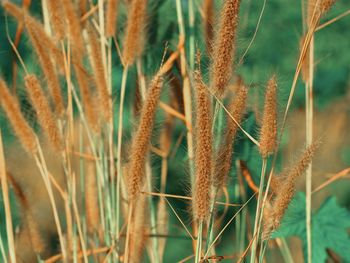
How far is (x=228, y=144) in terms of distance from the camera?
88cm

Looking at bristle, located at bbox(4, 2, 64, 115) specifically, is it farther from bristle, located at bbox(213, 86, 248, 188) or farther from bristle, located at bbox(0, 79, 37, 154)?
bristle, located at bbox(213, 86, 248, 188)

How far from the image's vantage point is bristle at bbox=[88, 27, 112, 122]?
1.12 meters

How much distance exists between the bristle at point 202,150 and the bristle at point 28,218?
1.37 ft

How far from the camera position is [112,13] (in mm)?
1177

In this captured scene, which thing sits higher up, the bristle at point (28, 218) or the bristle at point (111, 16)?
the bristle at point (111, 16)

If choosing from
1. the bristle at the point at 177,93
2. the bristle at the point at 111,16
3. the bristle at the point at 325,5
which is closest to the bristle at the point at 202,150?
the bristle at the point at 325,5

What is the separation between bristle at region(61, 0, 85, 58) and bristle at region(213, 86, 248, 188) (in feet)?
1.27

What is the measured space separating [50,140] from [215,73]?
350mm

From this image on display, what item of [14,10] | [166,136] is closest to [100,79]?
[14,10]

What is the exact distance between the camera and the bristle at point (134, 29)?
3.50 ft

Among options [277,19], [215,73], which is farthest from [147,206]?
[277,19]

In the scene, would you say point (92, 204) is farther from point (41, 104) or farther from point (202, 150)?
point (202, 150)

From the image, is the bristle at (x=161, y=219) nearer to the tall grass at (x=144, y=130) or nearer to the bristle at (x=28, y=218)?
the tall grass at (x=144, y=130)

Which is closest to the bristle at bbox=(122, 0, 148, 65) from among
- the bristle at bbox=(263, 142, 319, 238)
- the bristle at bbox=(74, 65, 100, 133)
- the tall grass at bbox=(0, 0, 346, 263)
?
the tall grass at bbox=(0, 0, 346, 263)
